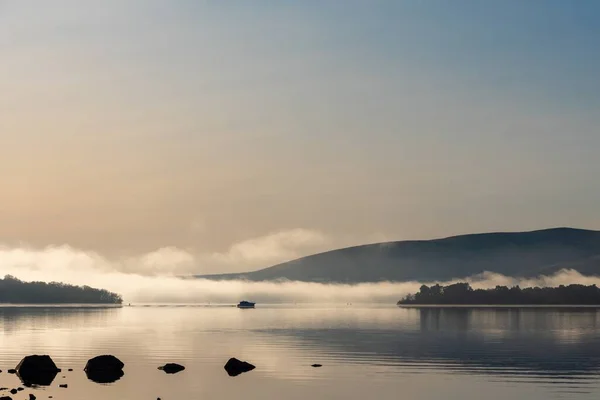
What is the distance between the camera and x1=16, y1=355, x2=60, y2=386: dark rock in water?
93312mm

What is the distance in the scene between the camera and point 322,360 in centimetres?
11750

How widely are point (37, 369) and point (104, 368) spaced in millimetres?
8078

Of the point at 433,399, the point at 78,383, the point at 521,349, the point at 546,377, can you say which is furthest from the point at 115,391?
the point at 521,349

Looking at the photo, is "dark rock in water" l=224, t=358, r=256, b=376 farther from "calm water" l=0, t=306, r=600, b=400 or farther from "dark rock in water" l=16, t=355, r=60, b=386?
"dark rock in water" l=16, t=355, r=60, b=386

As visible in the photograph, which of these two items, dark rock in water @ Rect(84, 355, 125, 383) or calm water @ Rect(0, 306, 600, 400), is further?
dark rock in water @ Rect(84, 355, 125, 383)

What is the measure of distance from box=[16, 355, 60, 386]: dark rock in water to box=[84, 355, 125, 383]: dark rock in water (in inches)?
148

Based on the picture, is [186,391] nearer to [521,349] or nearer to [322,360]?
[322,360]

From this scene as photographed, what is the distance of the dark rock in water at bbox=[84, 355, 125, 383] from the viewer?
9820 centimetres

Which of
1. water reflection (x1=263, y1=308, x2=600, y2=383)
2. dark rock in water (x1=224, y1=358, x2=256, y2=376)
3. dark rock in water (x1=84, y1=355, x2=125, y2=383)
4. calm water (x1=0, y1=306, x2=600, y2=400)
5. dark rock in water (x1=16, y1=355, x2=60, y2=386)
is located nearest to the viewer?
calm water (x1=0, y1=306, x2=600, y2=400)

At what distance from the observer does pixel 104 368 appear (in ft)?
333

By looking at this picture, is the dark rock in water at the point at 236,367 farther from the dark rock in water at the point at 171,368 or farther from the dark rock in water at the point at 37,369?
the dark rock in water at the point at 37,369

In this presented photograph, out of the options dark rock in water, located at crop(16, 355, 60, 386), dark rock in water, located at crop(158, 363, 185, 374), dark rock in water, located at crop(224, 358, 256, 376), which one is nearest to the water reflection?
dark rock in water, located at crop(224, 358, 256, 376)

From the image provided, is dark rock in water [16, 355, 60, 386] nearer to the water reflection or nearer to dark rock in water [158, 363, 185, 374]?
dark rock in water [158, 363, 185, 374]

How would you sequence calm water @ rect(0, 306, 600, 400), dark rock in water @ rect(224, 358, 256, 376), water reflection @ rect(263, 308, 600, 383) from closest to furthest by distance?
1. calm water @ rect(0, 306, 600, 400)
2. dark rock in water @ rect(224, 358, 256, 376)
3. water reflection @ rect(263, 308, 600, 383)
